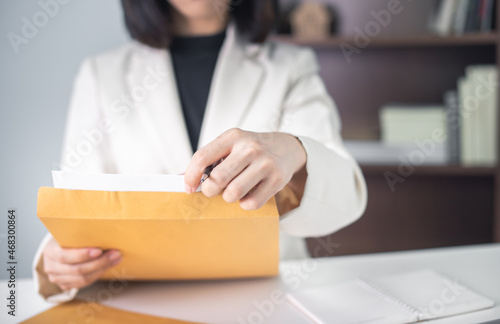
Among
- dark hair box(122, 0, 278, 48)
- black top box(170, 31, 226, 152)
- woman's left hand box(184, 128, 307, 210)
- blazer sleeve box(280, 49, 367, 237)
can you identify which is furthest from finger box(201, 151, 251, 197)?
dark hair box(122, 0, 278, 48)

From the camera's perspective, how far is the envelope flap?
1.66ft

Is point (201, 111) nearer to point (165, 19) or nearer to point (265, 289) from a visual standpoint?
point (165, 19)

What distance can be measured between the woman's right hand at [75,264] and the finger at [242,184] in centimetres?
22

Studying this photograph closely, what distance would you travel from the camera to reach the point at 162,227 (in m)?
0.54

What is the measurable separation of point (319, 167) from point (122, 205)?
1.00 feet

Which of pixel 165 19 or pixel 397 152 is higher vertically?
pixel 165 19

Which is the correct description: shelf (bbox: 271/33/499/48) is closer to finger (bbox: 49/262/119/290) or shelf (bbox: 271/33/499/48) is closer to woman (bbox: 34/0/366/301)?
woman (bbox: 34/0/366/301)

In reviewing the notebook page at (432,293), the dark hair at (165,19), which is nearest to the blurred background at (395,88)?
the dark hair at (165,19)

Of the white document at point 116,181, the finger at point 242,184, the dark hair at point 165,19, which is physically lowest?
the finger at point 242,184

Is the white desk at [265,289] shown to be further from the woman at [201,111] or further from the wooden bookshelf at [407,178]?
the wooden bookshelf at [407,178]

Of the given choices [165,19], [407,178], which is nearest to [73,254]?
[165,19]

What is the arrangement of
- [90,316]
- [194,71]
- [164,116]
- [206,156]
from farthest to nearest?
[194,71]
[164,116]
[90,316]
[206,156]

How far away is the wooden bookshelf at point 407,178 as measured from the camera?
1803 mm

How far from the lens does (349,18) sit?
183cm
